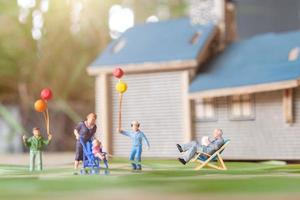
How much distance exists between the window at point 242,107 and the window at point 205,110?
61 centimetres

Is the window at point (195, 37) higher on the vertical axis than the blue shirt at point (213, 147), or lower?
higher

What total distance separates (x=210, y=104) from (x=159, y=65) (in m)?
1.99

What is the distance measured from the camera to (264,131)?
1753 centimetres

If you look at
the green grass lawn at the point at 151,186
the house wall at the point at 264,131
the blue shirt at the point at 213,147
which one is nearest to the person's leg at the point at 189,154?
the blue shirt at the point at 213,147

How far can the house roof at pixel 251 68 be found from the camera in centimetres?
1639

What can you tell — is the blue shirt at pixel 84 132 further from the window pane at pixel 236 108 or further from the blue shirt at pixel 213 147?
the window pane at pixel 236 108

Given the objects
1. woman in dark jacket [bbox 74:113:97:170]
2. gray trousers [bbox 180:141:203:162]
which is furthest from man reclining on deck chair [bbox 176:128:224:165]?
woman in dark jacket [bbox 74:113:97:170]

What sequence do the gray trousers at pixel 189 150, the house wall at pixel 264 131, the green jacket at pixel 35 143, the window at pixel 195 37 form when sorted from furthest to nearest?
the window at pixel 195 37, the house wall at pixel 264 131, the green jacket at pixel 35 143, the gray trousers at pixel 189 150

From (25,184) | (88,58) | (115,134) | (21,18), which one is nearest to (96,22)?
(88,58)

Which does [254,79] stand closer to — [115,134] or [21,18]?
[115,134]

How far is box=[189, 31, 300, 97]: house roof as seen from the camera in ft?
53.8

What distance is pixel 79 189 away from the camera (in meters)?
8.41

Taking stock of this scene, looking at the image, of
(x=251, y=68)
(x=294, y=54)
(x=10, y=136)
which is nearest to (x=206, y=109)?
(x=251, y=68)

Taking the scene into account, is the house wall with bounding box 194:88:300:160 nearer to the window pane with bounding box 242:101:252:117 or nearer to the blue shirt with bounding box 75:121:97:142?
the window pane with bounding box 242:101:252:117
